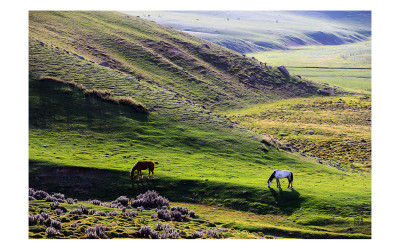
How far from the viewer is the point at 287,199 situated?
2967 cm

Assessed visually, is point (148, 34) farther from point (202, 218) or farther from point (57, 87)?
point (202, 218)

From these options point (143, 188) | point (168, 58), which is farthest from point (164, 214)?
point (168, 58)

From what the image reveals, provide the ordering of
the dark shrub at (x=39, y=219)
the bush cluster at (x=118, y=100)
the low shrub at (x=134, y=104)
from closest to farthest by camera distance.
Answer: the dark shrub at (x=39, y=219)
the bush cluster at (x=118, y=100)
the low shrub at (x=134, y=104)

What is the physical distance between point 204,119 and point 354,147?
28387mm

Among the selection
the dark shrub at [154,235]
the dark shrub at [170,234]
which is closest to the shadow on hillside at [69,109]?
the dark shrub at [170,234]

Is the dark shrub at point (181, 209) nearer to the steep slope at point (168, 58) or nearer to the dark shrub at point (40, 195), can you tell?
the dark shrub at point (40, 195)

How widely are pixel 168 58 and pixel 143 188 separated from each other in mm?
80147

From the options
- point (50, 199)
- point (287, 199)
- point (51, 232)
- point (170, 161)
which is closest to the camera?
point (51, 232)

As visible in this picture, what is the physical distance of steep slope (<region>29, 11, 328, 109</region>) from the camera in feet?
294

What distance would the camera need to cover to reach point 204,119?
54469mm

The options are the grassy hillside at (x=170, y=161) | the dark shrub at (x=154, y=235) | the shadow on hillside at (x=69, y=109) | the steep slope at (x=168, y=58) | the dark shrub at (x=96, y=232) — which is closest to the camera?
the dark shrub at (x=96, y=232)

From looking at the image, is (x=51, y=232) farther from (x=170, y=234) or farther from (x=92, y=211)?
(x=170, y=234)

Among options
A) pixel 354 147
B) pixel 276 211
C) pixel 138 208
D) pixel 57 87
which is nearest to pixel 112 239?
pixel 138 208

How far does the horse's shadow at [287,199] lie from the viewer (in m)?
28.5
